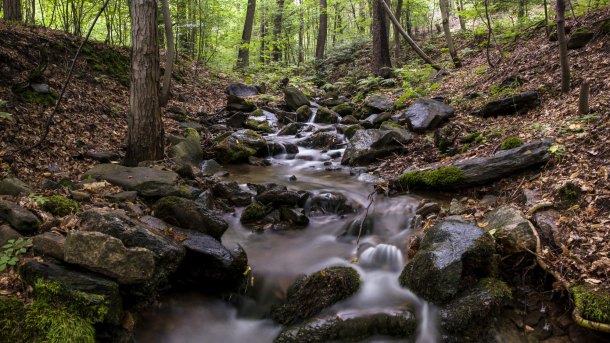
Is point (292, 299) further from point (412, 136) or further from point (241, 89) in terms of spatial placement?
point (241, 89)

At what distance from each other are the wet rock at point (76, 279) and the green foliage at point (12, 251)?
201mm

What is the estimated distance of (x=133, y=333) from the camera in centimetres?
391

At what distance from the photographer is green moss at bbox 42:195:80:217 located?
4.55 meters

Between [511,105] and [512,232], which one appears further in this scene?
[511,105]

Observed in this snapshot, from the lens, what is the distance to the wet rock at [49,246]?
3701mm

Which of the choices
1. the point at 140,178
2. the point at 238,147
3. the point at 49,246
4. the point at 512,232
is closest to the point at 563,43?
the point at 512,232

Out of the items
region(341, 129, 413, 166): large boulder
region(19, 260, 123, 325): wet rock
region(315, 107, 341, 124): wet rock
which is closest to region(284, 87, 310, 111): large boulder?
region(315, 107, 341, 124): wet rock

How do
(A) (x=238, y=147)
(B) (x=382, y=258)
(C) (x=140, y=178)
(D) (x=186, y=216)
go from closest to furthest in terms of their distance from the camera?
(D) (x=186, y=216) < (B) (x=382, y=258) < (C) (x=140, y=178) < (A) (x=238, y=147)

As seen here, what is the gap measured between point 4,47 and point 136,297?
6.93 metres

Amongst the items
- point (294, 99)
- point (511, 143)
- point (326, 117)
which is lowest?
point (511, 143)

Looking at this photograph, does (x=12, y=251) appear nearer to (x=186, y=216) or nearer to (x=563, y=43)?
(x=186, y=216)

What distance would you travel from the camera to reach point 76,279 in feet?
11.5

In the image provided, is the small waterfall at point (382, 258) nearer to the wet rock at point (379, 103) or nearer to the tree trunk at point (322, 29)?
the wet rock at point (379, 103)

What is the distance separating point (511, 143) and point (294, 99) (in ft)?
30.6
